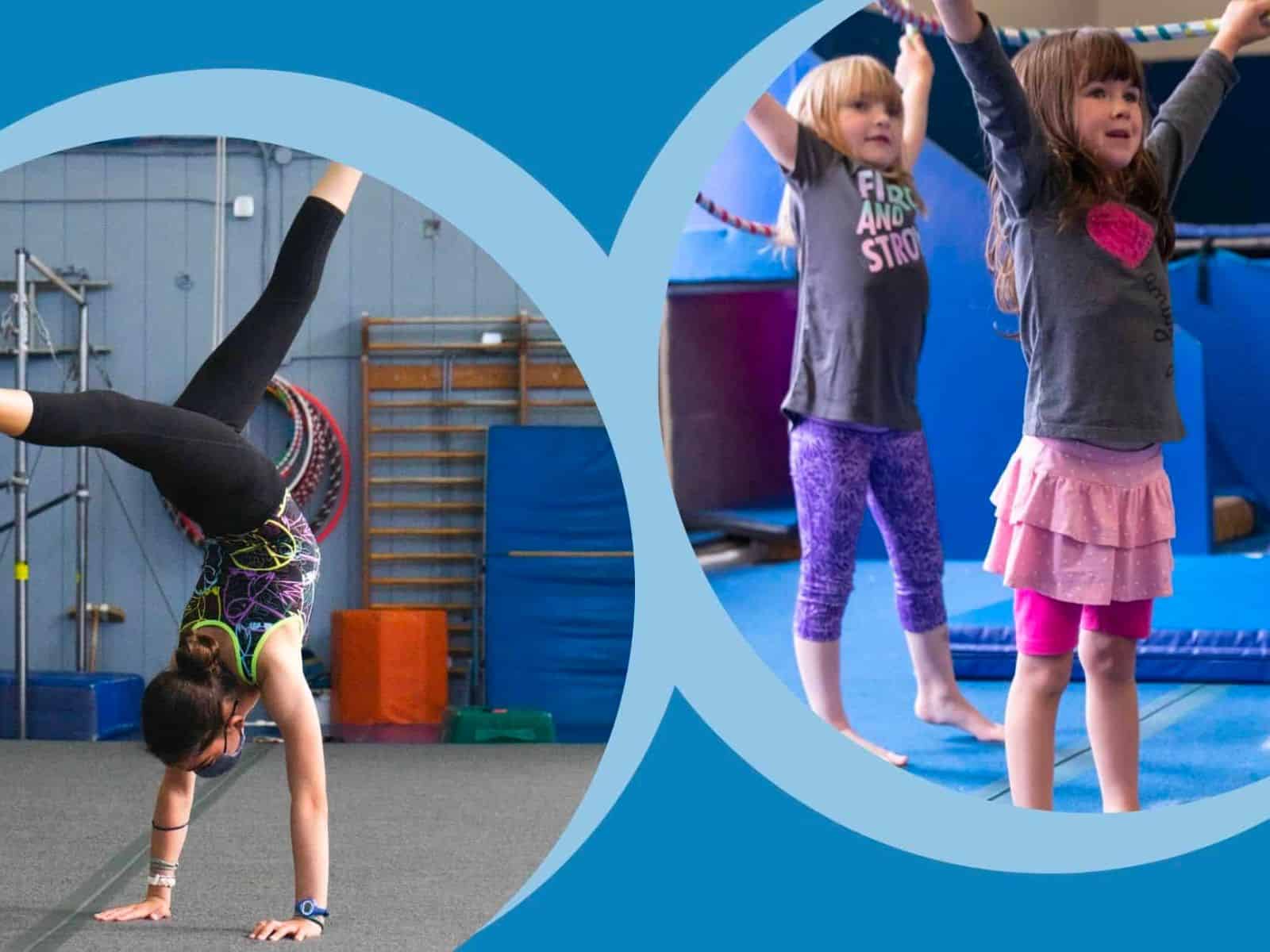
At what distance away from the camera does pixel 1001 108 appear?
1.86 m

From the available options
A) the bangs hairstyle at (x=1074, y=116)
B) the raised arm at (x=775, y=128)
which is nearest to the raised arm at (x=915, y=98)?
the raised arm at (x=775, y=128)

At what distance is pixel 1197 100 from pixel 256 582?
Result: 1.57 meters

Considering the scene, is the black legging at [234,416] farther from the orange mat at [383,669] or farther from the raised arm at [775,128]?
the orange mat at [383,669]

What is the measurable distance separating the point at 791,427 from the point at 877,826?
971 millimetres

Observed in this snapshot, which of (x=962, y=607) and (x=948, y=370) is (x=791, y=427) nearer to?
(x=962, y=607)

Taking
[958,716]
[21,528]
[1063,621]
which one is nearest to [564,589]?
[21,528]

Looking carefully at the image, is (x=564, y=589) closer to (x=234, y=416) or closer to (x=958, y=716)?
(x=958, y=716)

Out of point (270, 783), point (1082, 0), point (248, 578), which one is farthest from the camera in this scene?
point (1082, 0)

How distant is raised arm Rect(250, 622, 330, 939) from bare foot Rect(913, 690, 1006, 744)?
1.11m

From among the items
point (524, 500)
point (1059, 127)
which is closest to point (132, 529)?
point (524, 500)

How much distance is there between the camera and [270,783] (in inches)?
157

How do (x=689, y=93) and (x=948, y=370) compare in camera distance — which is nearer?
(x=689, y=93)

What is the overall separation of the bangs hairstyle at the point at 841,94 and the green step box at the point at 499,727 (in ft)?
9.87

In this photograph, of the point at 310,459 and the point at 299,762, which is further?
the point at 310,459
